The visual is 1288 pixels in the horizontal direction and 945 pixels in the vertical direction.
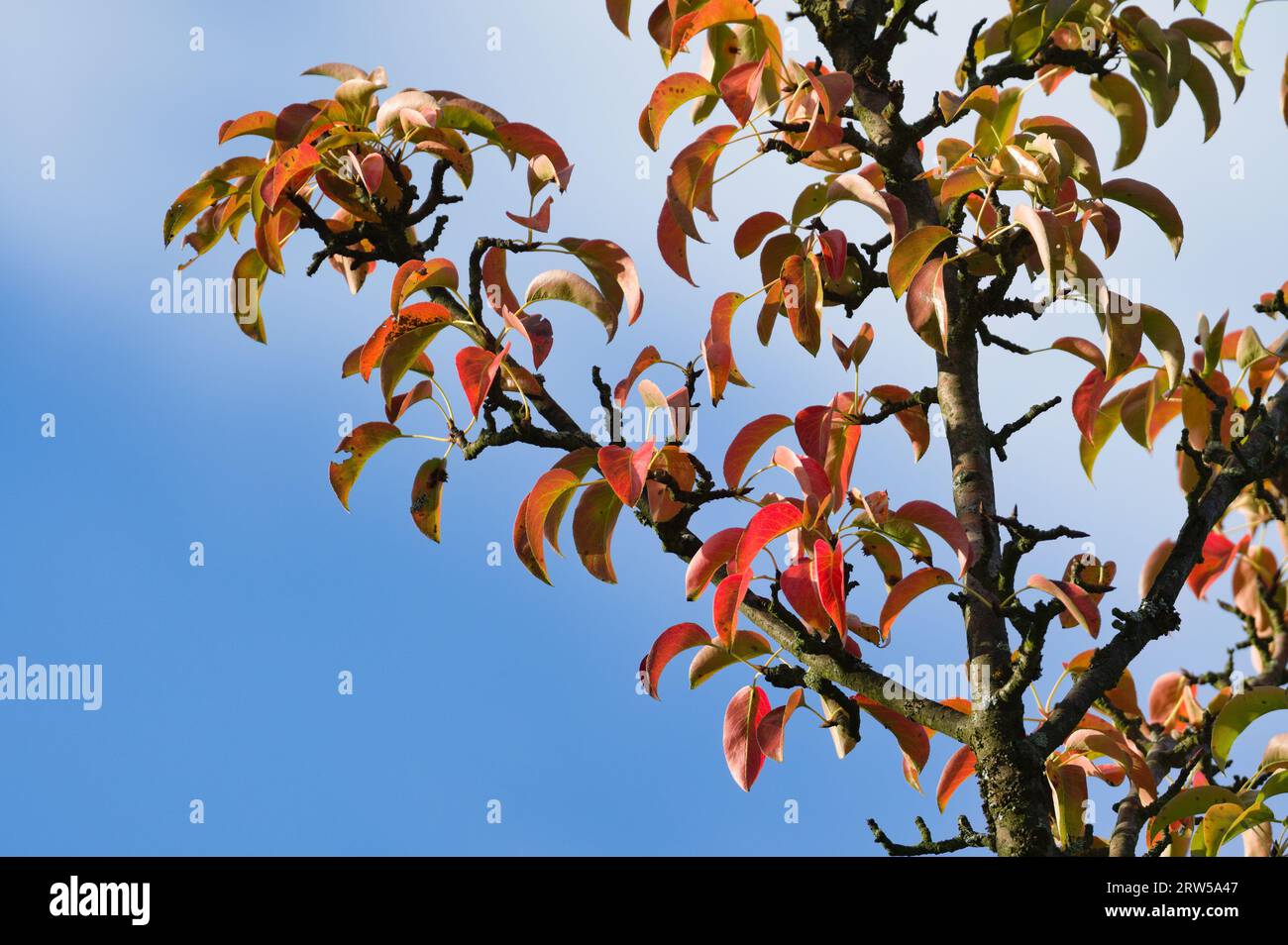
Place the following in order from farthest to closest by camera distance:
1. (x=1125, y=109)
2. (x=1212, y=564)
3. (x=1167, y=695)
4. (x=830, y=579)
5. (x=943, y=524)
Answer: (x=1212, y=564) → (x=1167, y=695) → (x=1125, y=109) → (x=943, y=524) → (x=830, y=579)

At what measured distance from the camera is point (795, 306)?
1940mm

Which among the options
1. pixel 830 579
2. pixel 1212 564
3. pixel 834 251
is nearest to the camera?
pixel 830 579

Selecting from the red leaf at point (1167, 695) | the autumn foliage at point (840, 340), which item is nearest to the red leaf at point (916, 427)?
the autumn foliage at point (840, 340)

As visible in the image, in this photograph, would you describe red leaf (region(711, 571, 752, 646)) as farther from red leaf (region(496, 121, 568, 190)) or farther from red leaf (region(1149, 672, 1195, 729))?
red leaf (region(1149, 672, 1195, 729))

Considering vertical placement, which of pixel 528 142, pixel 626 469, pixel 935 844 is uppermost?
pixel 528 142

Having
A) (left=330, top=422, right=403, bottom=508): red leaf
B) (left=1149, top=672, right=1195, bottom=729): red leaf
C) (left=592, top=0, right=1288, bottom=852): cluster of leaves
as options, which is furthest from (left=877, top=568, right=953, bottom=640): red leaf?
(left=1149, top=672, right=1195, bottom=729): red leaf

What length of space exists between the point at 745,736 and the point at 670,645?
0.18m

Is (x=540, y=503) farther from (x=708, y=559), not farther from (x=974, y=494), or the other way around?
(x=974, y=494)

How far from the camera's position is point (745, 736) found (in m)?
1.95

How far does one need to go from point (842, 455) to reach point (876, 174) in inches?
19.6

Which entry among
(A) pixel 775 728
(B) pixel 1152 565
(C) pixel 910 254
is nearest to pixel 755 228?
(C) pixel 910 254
